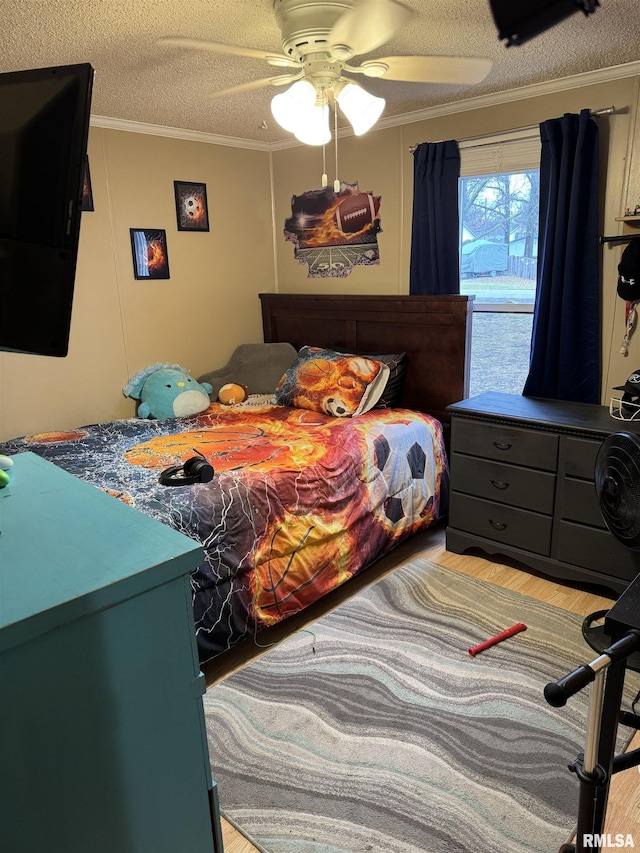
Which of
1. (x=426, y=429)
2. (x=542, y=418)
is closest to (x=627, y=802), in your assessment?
(x=542, y=418)

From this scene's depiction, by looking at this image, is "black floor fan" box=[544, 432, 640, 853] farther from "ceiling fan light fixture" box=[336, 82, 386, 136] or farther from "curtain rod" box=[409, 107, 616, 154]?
"curtain rod" box=[409, 107, 616, 154]

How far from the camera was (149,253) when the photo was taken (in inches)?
137

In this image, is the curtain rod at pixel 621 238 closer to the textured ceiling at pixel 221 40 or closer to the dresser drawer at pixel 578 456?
the textured ceiling at pixel 221 40

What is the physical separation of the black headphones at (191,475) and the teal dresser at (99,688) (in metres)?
1.20

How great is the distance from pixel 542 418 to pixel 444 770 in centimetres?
150

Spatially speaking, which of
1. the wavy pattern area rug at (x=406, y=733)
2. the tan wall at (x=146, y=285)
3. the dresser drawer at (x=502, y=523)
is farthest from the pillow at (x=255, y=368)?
the wavy pattern area rug at (x=406, y=733)

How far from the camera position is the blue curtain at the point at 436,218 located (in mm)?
3111

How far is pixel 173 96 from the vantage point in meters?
2.77

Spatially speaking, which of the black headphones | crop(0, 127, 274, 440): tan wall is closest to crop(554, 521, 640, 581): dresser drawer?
the black headphones

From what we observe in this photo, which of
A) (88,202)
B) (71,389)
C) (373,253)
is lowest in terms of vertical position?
(71,389)

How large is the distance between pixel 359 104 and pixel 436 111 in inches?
55.0

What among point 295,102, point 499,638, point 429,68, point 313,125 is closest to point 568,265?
point 429,68

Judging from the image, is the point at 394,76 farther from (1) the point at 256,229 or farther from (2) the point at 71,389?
(2) the point at 71,389

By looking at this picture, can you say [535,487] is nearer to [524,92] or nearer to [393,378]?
[393,378]
